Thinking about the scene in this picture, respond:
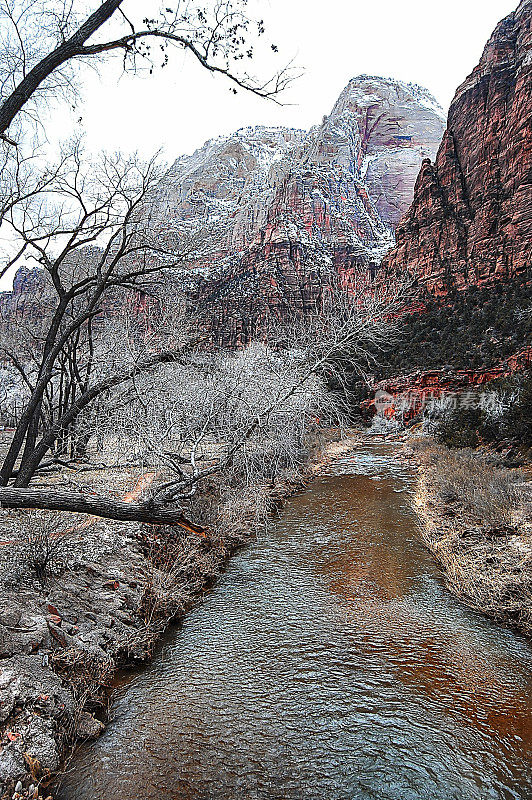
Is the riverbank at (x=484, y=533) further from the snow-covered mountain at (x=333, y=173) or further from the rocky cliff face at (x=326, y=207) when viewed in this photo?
the snow-covered mountain at (x=333, y=173)

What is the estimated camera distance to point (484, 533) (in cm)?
849

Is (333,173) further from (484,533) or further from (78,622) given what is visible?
(78,622)

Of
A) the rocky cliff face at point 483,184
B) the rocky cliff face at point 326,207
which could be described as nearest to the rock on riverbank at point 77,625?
the rocky cliff face at point 326,207

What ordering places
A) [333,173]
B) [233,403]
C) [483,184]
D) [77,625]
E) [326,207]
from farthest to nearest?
[333,173]
[326,207]
[483,184]
[233,403]
[77,625]

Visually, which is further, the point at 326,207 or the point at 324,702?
the point at 326,207

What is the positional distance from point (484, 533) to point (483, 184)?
4665cm

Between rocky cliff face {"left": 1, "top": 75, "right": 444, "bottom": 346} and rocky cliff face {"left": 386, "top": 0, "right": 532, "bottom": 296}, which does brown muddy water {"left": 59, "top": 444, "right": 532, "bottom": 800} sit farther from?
rocky cliff face {"left": 386, "top": 0, "right": 532, "bottom": 296}

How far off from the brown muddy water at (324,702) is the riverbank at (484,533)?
0.34m

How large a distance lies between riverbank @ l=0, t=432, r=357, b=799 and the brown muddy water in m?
0.29

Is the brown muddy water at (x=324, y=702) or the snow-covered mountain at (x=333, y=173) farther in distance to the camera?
the snow-covered mountain at (x=333, y=173)

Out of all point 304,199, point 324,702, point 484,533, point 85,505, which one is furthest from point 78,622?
point 304,199

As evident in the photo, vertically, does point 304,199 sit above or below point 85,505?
above

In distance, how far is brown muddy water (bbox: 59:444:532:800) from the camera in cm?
366

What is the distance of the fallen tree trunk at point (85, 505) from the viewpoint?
5641 mm
